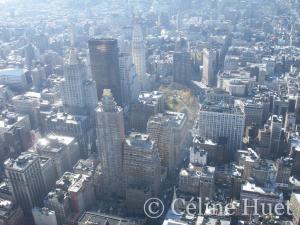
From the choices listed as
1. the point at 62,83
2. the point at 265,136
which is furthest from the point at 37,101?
the point at 265,136

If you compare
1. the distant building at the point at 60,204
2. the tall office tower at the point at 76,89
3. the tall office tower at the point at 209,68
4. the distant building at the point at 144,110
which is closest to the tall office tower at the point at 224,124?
the distant building at the point at 144,110

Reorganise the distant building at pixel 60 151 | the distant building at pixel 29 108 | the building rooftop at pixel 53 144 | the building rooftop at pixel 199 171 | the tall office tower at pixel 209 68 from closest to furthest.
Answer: the building rooftop at pixel 199 171 < the distant building at pixel 60 151 < the building rooftop at pixel 53 144 < the distant building at pixel 29 108 < the tall office tower at pixel 209 68

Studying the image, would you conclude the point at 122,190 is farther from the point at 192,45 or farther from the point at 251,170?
the point at 192,45

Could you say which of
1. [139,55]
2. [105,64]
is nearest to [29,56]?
[139,55]

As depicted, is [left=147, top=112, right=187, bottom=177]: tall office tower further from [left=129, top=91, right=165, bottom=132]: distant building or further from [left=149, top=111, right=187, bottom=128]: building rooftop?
[left=129, top=91, right=165, bottom=132]: distant building

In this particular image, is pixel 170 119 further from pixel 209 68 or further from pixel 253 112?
pixel 209 68

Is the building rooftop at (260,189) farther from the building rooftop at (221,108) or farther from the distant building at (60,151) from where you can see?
the distant building at (60,151)
